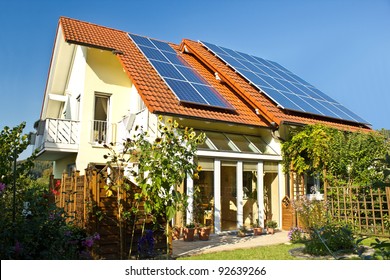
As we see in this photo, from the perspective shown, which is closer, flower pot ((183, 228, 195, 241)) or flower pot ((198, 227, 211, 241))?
flower pot ((183, 228, 195, 241))

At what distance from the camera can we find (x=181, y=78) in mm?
12312

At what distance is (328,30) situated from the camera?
5805 millimetres

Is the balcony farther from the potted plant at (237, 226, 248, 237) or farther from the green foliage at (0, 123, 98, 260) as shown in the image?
the potted plant at (237, 226, 248, 237)

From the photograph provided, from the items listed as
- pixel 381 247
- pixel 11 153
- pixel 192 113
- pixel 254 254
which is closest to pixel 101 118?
pixel 192 113

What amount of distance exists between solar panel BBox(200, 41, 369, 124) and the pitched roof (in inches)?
11.7

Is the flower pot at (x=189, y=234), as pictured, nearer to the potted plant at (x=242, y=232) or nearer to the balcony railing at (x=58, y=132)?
the potted plant at (x=242, y=232)

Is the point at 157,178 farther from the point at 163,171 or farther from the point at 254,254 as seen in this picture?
the point at 254,254

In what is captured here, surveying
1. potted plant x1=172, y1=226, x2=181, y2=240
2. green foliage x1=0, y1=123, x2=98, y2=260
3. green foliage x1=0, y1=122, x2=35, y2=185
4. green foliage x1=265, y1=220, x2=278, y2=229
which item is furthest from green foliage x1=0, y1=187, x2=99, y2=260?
green foliage x1=265, y1=220, x2=278, y2=229

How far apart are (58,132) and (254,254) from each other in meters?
8.08

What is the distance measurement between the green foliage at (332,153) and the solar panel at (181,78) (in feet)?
9.29

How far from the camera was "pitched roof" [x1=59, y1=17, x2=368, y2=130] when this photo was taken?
10.8 meters

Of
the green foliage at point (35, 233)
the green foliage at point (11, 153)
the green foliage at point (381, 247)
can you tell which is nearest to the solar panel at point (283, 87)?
the green foliage at point (11, 153)

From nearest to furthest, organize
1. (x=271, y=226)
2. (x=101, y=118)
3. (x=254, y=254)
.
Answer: (x=254, y=254) < (x=271, y=226) < (x=101, y=118)
